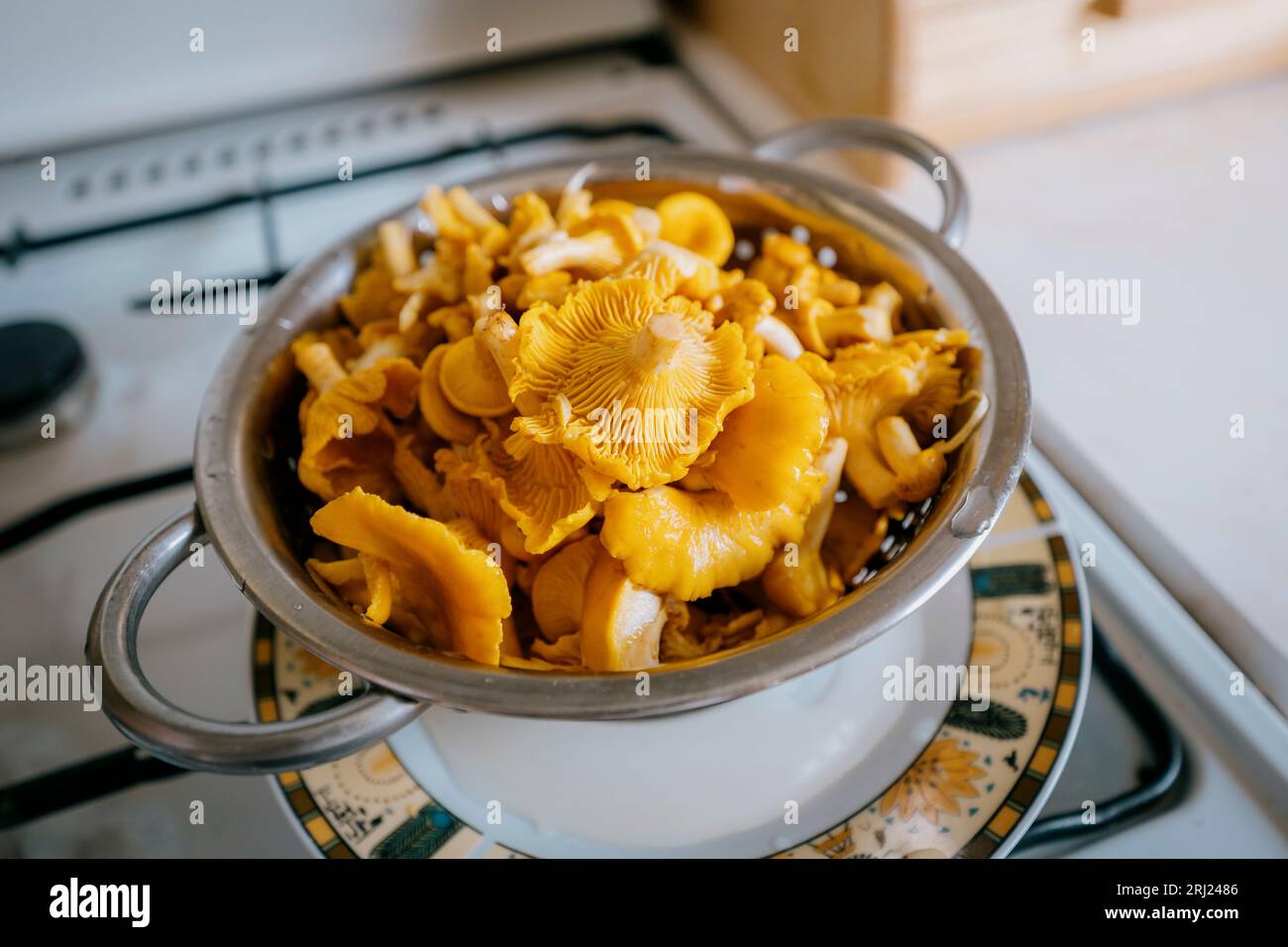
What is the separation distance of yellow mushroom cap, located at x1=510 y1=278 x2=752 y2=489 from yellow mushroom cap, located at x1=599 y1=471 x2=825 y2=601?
2 centimetres

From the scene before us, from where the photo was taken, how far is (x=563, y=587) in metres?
0.57

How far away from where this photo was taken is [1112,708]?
64 cm

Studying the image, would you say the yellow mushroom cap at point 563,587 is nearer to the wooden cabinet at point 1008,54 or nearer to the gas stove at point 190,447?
the gas stove at point 190,447

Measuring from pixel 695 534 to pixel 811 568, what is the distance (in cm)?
8

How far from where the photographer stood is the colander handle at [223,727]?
464 millimetres

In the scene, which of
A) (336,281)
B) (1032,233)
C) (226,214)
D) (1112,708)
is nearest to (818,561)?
(1112,708)

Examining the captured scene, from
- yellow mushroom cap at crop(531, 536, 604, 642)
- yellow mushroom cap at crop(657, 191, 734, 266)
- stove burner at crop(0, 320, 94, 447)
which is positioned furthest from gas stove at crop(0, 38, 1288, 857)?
yellow mushroom cap at crop(531, 536, 604, 642)

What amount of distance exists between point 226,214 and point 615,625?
0.81m

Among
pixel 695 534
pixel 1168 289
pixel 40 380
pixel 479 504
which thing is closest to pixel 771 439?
pixel 695 534

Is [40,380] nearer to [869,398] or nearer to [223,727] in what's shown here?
[223,727]

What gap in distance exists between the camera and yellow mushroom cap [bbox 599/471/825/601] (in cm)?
52

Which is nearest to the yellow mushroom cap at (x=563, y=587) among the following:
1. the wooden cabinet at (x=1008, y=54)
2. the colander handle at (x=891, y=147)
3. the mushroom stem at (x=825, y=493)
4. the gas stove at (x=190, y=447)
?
the mushroom stem at (x=825, y=493)

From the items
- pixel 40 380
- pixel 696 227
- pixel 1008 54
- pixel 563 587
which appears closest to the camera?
pixel 563 587

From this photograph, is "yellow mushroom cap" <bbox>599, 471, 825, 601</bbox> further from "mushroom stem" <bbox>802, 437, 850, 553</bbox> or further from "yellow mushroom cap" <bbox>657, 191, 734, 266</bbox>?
"yellow mushroom cap" <bbox>657, 191, 734, 266</bbox>
